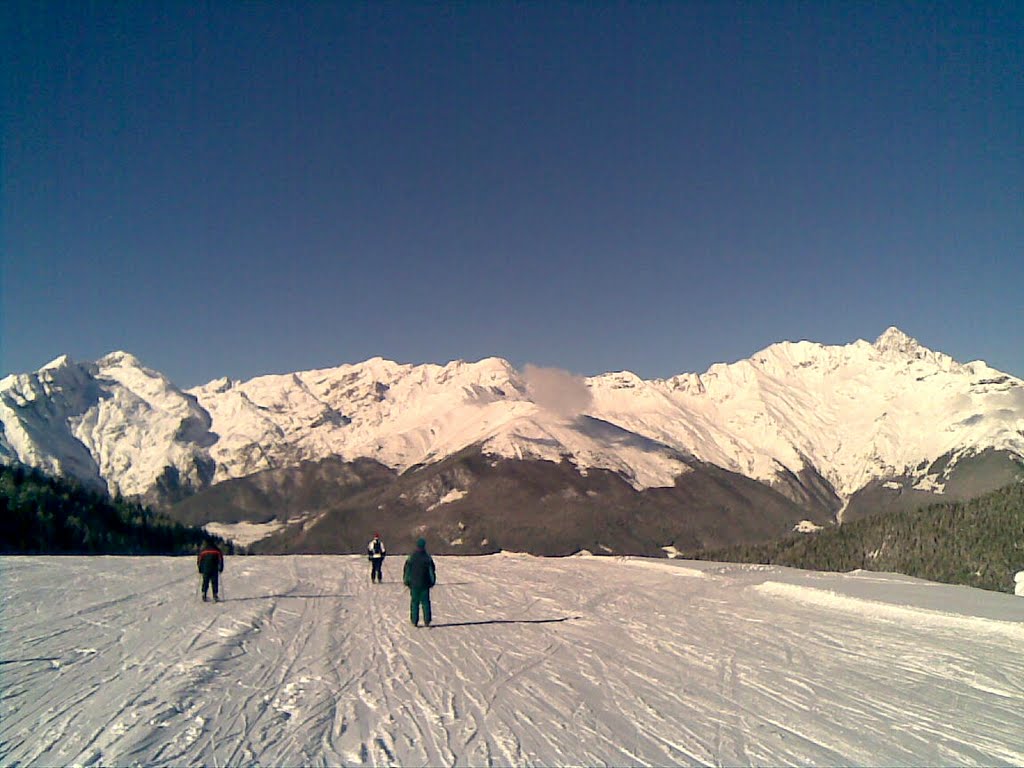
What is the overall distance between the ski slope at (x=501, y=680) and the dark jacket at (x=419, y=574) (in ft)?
4.04

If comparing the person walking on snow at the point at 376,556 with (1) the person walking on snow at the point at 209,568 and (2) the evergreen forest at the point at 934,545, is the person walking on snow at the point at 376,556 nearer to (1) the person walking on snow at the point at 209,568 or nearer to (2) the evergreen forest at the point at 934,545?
(1) the person walking on snow at the point at 209,568

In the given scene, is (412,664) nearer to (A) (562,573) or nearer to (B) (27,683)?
(B) (27,683)

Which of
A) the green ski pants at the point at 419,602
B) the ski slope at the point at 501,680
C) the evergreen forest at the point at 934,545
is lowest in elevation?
the evergreen forest at the point at 934,545

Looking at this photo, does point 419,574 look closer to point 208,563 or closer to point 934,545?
point 208,563

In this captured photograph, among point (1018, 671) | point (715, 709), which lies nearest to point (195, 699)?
point (715, 709)

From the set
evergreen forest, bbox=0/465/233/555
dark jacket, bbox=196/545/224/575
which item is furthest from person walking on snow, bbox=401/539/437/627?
evergreen forest, bbox=0/465/233/555

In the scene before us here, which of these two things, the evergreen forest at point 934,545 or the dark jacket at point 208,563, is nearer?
the dark jacket at point 208,563

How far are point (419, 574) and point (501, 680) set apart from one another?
621 centimetres

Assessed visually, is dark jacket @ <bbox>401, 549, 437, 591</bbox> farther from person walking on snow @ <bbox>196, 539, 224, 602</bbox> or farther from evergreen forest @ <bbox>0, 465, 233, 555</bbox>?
evergreen forest @ <bbox>0, 465, 233, 555</bbox>

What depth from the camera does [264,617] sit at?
20281 mm

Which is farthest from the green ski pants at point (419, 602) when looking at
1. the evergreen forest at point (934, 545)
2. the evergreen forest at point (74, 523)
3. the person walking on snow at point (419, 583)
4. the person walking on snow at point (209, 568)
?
the evergreen forest at point (934, 545)

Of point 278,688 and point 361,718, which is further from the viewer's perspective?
point 278,688

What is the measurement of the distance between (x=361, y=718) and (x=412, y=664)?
3913mm

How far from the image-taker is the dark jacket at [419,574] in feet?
63.6
